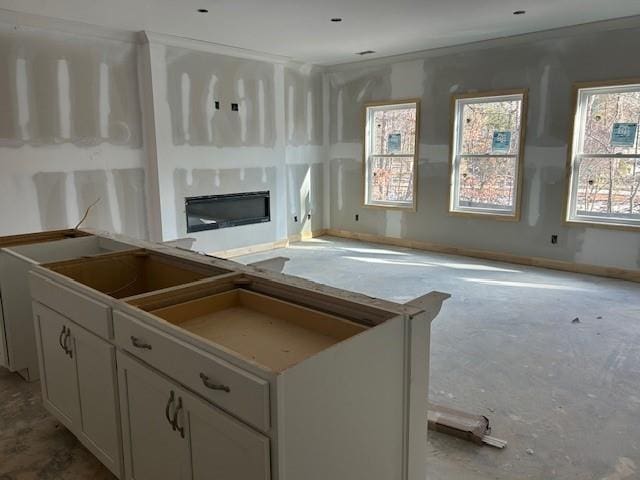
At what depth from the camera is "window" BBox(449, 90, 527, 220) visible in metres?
6.08

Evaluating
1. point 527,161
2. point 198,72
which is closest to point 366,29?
point 198,72

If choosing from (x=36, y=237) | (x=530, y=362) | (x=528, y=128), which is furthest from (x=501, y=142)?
(x=36, y=237)

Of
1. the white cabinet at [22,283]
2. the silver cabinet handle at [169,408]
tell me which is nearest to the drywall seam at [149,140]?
the white cabinet at [22,283]

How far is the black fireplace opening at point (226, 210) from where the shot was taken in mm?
6270

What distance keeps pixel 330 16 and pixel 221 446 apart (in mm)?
4521

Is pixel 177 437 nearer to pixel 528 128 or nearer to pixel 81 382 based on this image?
pixel 81 382

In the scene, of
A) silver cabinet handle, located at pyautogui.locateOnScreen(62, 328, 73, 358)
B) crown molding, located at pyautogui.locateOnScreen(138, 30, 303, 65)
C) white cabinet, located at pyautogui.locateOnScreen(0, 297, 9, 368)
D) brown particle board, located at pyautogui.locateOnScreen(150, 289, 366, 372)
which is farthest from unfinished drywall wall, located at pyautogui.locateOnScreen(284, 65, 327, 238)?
brown particle board, located at pyautogui.locateOnScreen(150, 289, 366, 372)

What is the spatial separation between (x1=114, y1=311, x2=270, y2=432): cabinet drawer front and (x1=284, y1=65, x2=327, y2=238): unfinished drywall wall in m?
6.03

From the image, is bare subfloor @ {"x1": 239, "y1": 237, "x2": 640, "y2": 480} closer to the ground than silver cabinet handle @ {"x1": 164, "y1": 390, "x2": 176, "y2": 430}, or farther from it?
closer to the ground

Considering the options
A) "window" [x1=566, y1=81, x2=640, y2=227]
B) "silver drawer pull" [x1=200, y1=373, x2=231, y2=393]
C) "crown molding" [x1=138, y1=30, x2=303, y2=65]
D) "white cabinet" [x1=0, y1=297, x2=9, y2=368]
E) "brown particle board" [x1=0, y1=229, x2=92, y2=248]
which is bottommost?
"white cabinet" [x1=0, y1=297, x2=9, y2=368]

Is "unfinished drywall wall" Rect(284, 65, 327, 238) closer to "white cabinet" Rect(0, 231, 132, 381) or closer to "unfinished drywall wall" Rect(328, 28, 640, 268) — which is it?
"unfinished drywall wall" Rect(328, 28, 640, 268)

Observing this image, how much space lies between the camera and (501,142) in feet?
20.4

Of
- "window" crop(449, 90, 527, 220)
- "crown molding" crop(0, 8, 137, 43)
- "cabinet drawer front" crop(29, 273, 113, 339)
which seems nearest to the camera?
"cabinet drawer front" crop(29, 273, 113, 339)

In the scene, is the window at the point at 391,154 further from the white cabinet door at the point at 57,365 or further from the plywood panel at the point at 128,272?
the white cabinet door at the point at 57,365
